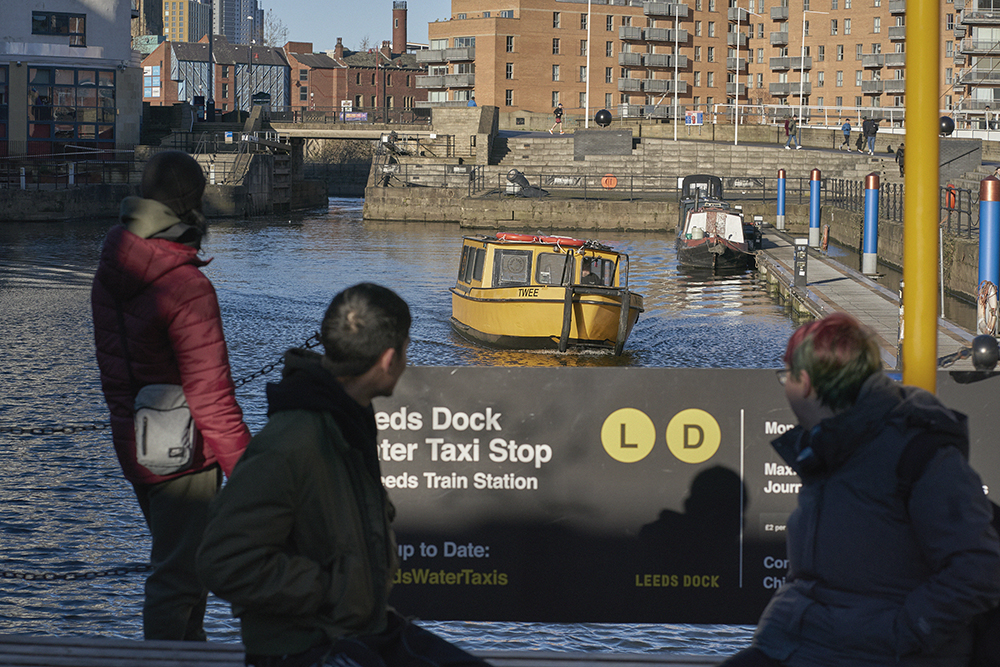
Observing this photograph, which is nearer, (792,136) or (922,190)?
(922,190)

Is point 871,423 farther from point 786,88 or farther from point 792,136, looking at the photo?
point 786,88

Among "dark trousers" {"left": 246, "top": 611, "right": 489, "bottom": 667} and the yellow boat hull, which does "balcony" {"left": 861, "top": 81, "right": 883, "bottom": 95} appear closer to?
the yellow boat hull

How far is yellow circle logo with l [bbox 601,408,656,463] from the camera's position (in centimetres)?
521

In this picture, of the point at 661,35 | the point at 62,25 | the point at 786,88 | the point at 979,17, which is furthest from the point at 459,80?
the point at 62,25

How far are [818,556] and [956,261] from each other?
23.7 meters

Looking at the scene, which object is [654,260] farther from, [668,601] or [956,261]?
[668,601]

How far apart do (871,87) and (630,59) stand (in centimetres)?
2306

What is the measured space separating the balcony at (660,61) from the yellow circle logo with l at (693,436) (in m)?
115

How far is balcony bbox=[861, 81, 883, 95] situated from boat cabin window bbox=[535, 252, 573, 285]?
100 m

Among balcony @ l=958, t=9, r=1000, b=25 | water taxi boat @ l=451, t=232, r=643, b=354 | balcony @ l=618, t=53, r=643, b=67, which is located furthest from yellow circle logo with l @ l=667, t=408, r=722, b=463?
balcony @ l=618, t=53, r=643, b=67

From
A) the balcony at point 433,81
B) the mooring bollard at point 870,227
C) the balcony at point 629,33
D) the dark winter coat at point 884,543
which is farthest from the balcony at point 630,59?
the dark winter coat at point 884,543

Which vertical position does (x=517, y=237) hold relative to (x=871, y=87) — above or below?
below

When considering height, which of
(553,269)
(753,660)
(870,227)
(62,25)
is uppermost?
(62,25)

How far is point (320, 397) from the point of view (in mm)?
2920
